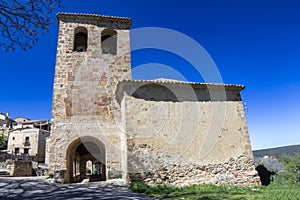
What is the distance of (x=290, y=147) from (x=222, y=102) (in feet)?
101

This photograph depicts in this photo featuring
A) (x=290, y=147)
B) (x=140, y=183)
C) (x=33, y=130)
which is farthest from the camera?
(x=290, y=147)

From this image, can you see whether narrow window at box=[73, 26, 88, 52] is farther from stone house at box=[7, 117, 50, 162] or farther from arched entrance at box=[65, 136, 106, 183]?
stone house at box=[7, 117, 50, 162]

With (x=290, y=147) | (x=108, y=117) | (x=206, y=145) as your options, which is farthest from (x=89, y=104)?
(x=290, y=147)

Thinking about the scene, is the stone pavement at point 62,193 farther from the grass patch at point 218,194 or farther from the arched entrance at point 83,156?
the arched entrance at point 83,156

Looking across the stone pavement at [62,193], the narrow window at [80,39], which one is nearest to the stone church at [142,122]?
the narrow window at [80,39]

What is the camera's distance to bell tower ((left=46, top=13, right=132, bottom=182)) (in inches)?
353

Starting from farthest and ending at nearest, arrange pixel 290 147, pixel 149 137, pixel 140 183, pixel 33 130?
pixel 290 147 → pixel 33 130 → pixel 149 137 → pixel 140 183

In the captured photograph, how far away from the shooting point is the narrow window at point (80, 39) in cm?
1122

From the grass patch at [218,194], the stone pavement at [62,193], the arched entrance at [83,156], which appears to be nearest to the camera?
the stone pavement at [62,193]

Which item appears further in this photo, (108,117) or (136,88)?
(108,117)

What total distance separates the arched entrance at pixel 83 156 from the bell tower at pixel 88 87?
42 mm

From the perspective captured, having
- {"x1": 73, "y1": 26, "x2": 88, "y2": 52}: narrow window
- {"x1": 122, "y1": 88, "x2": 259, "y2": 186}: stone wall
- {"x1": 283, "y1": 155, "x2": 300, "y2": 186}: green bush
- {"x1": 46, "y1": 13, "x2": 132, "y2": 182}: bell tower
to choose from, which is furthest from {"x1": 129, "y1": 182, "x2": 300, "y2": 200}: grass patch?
{"x1": 283, "y1": 155, "x2": 300, "y2": 186}: green bush

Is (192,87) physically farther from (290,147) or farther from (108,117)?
(290,147)

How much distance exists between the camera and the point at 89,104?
9648mm
